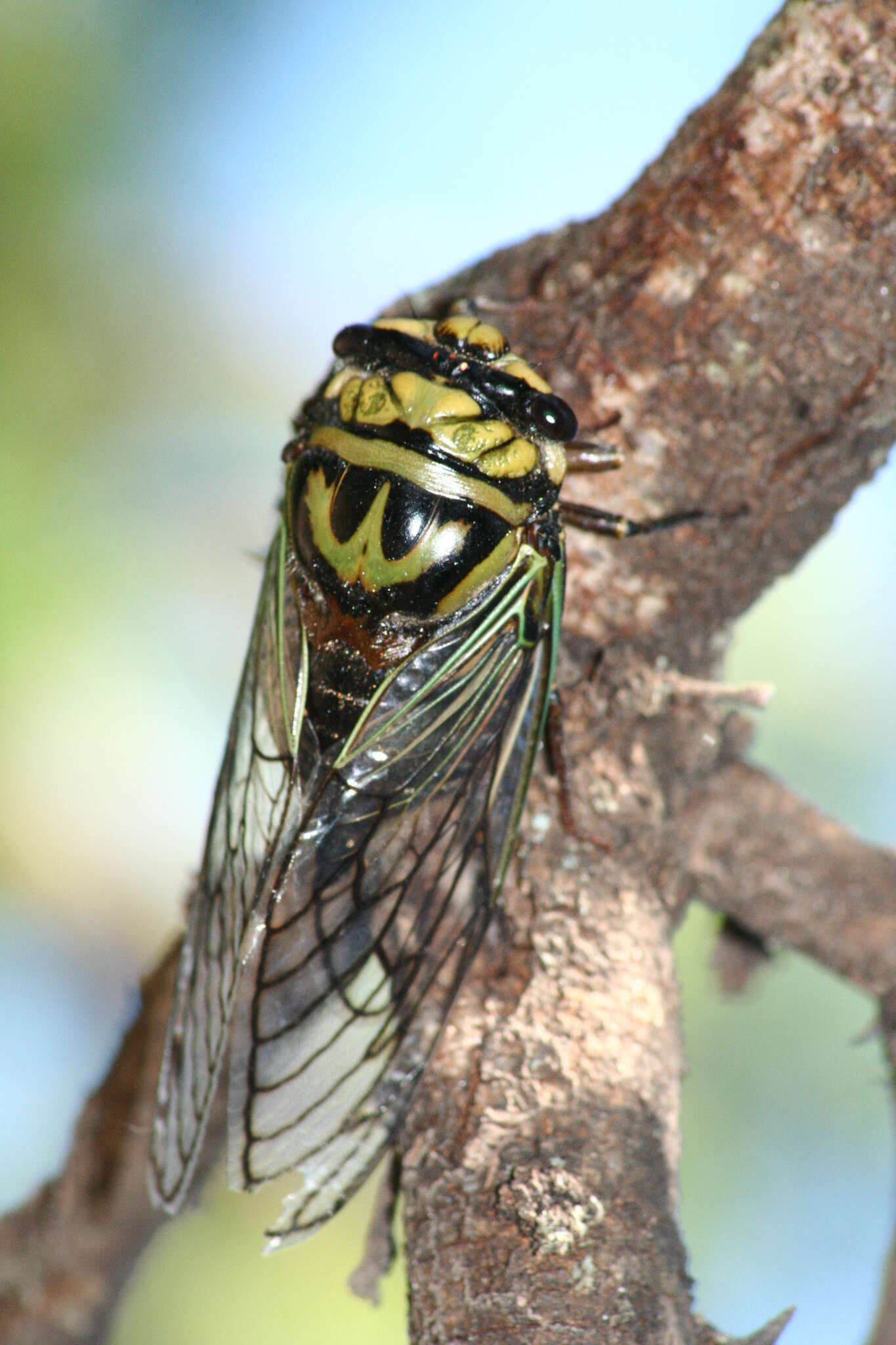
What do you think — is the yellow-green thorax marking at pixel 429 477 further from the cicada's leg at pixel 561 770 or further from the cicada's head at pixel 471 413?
the cicada's leg at pixel 561 770

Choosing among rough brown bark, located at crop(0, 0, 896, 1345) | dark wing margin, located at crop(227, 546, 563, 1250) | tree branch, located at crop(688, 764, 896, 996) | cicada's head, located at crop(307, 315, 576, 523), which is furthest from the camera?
tree branch, located at crop(688, 764, 896, 996)

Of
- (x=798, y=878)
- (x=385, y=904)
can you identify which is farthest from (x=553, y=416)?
(x=798, y=878)

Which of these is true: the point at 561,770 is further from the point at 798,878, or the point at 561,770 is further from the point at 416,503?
the point at 798,878

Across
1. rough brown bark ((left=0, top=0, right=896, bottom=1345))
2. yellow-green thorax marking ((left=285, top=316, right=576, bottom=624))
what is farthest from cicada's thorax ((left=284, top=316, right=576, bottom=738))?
rough brown bark ((left=0, top=0, right=896, bottom=1345))

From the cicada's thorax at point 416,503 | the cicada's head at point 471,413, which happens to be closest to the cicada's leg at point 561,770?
the cicada's thorax at point 416,503

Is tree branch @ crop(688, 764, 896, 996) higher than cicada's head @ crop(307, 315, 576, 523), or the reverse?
cicada's head @ crop(307, 315, 576, 523)

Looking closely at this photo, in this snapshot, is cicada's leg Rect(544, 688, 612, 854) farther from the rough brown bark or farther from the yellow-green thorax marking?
the yellow-green thorax marking

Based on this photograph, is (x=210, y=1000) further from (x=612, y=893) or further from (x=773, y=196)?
(x=773, y=196)
